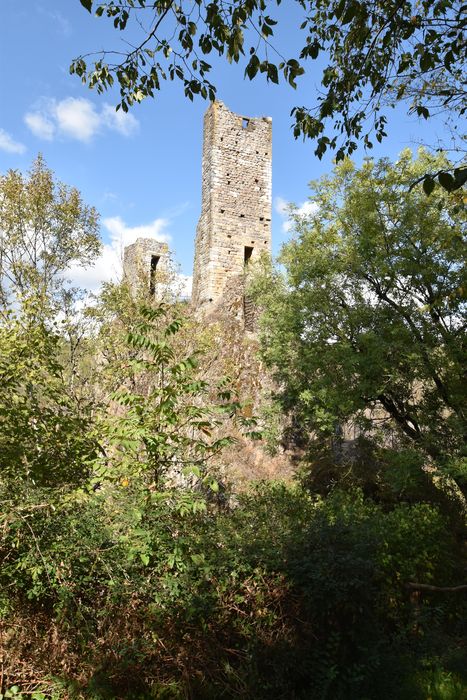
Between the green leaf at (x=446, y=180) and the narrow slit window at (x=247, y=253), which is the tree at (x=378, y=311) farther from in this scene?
the narrow slit window at (x=247, y=253)

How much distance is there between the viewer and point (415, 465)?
8.66m

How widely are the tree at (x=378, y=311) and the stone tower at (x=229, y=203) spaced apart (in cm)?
695

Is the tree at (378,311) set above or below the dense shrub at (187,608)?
above

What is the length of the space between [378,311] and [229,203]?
1012 centimetres

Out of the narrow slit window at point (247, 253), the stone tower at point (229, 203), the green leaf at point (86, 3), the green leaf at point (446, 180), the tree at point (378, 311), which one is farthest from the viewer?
the narrow slit window at point (247, 253)

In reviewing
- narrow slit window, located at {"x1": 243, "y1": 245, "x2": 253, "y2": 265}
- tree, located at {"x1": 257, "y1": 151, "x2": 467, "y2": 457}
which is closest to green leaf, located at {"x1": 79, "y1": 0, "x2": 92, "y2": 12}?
tree, located at {"x1": 257, "y1": 151, "x2": 467, "y2": 457}

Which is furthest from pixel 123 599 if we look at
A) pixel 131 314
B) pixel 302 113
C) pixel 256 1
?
pixel 131 314

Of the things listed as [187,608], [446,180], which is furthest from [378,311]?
[446,180]

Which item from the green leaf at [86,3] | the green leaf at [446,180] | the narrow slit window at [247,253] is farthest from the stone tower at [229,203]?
the green leaf at [446,180]

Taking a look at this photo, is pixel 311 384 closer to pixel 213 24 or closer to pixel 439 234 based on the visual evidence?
pixel 439 234

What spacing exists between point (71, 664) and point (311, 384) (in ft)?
23.1

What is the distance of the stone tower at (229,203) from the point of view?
18234 mm

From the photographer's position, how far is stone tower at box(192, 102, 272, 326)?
59.8 ft

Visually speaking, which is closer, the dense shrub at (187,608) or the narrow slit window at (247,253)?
the dense shrub at (187,608)
